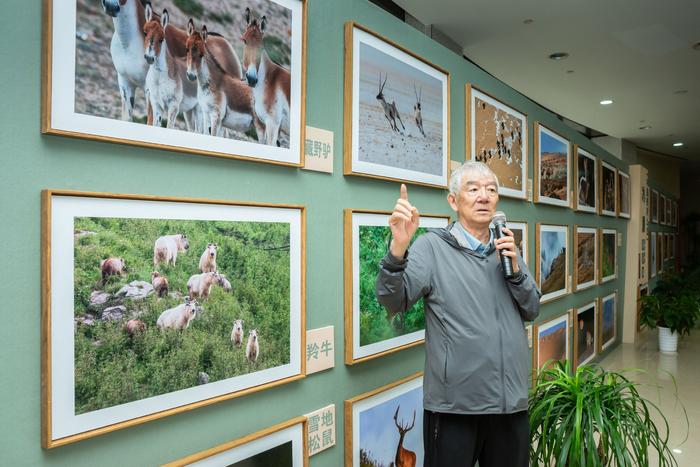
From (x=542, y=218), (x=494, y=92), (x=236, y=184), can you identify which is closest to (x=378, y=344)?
(x=236, y=184)

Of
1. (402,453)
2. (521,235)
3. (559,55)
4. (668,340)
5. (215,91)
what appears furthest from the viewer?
(668,340)

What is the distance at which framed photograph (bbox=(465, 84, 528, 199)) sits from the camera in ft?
10.4

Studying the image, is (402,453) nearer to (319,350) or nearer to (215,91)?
(319,350)

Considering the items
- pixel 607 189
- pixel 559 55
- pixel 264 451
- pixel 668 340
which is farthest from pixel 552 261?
pixel 668 340

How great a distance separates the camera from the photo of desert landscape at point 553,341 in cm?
413

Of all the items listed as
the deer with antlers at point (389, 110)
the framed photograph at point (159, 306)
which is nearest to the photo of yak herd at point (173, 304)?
the framed photograph at point (159, 306)

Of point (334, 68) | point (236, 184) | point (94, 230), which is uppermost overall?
point (334, 68)

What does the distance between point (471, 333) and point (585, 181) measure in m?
4.38

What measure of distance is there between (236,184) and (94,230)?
0.52 m

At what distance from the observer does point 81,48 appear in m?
1.28

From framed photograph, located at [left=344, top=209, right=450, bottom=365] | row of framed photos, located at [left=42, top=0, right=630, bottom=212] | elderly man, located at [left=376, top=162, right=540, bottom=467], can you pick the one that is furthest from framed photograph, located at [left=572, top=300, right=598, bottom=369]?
elderly man, located at [left=376, top=162, right=540, bottom=467]

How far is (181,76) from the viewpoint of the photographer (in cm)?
153

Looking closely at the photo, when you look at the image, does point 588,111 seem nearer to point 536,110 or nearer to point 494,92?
point 536,110

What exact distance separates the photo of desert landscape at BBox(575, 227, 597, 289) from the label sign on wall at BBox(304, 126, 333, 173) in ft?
13.1
